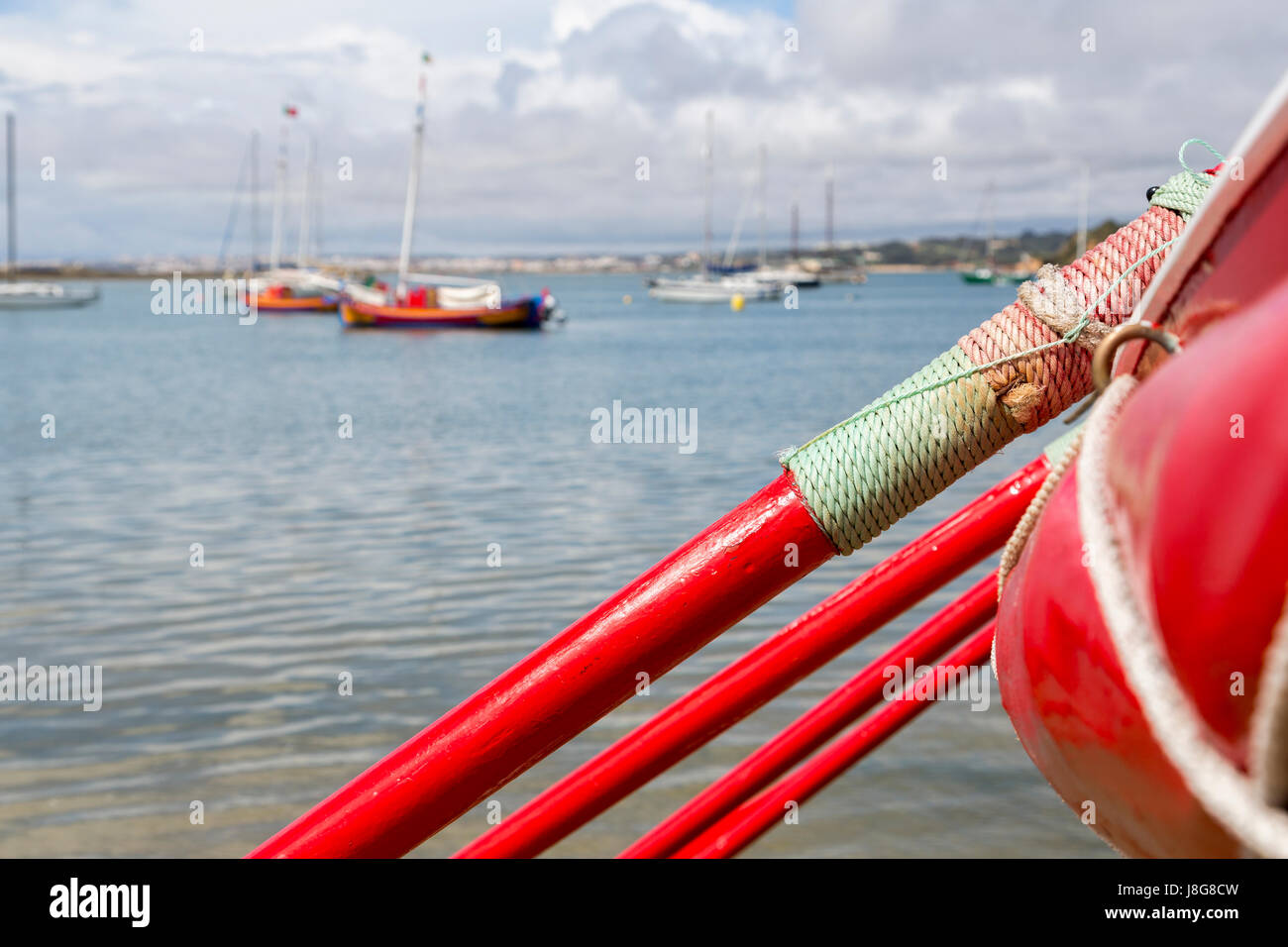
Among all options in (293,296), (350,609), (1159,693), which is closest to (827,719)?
(1159,693)

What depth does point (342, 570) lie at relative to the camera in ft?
36.0

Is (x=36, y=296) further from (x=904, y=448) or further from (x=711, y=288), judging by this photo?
(x=904, y=448)

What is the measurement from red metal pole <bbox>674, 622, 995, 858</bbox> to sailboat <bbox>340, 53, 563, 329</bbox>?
4923cm

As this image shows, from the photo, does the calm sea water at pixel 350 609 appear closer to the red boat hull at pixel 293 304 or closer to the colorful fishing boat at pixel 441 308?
the colorful fishing boat at pixel 441 308

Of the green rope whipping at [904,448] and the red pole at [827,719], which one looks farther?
the red pole at [827,719]

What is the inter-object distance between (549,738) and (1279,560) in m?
1.06

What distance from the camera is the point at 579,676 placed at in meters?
1.75

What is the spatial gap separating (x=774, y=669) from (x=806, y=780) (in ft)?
3.24

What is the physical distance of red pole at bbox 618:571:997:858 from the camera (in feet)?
10.9

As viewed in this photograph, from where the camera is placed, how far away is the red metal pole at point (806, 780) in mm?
3537

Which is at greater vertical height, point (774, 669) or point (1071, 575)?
point (1071, 575)

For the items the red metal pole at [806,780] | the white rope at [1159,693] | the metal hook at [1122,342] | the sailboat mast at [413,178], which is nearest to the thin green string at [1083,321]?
the metal hook at [1122,342]

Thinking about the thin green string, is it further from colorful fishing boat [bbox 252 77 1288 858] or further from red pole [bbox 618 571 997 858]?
red pole [bbox 618 571 997 858]
